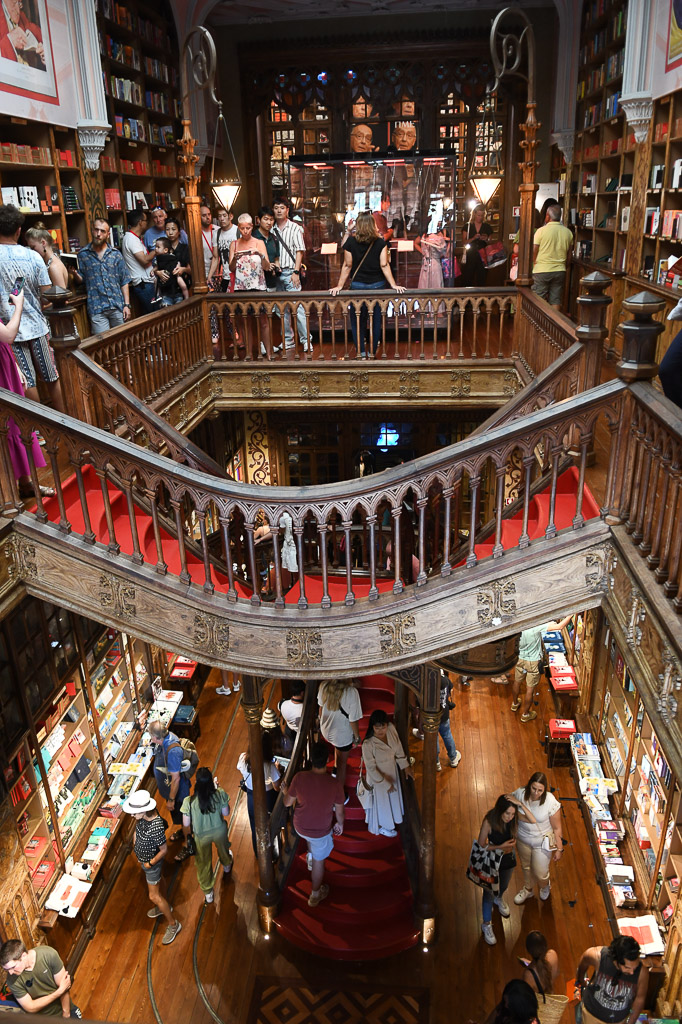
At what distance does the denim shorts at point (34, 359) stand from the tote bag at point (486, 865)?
4310 millimetres

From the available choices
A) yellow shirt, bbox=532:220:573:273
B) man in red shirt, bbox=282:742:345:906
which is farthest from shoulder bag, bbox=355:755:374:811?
yellow shirt, bbox=532:220:573:273

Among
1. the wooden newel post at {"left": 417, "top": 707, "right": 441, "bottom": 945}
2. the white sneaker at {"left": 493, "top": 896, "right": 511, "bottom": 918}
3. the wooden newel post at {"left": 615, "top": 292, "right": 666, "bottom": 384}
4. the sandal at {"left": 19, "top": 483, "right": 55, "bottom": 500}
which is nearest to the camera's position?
the wooden newel post at {"left": 615, "top": 292, "right": 666, "bottom": 384}

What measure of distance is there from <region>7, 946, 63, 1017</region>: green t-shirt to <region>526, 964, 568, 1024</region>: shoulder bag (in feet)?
8.98

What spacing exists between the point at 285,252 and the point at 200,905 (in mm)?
6447

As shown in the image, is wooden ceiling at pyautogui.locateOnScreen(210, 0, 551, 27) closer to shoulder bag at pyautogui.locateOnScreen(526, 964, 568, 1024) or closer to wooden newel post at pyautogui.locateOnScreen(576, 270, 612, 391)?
wooden newel post at pyautogui.locateOnScreen(576, 270, 612, 391)

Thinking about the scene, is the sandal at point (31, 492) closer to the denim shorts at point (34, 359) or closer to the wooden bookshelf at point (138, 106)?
the denim shorts at point (34, 359)

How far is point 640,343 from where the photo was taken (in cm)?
341

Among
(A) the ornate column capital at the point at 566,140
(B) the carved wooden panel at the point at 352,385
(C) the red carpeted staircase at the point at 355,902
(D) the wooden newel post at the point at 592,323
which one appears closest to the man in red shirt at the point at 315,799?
(C) the red carpeted staircase at the point at 355,902

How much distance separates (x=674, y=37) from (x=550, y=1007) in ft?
26.1

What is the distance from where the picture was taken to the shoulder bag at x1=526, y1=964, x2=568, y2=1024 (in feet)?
15.1

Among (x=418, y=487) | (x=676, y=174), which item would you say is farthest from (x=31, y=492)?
(x=676, y=174)

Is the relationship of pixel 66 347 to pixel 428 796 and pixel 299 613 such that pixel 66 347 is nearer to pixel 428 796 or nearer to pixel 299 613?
pixel 299 613

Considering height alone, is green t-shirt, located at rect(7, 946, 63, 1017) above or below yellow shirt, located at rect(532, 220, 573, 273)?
below

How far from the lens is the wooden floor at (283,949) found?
17.6 ft
